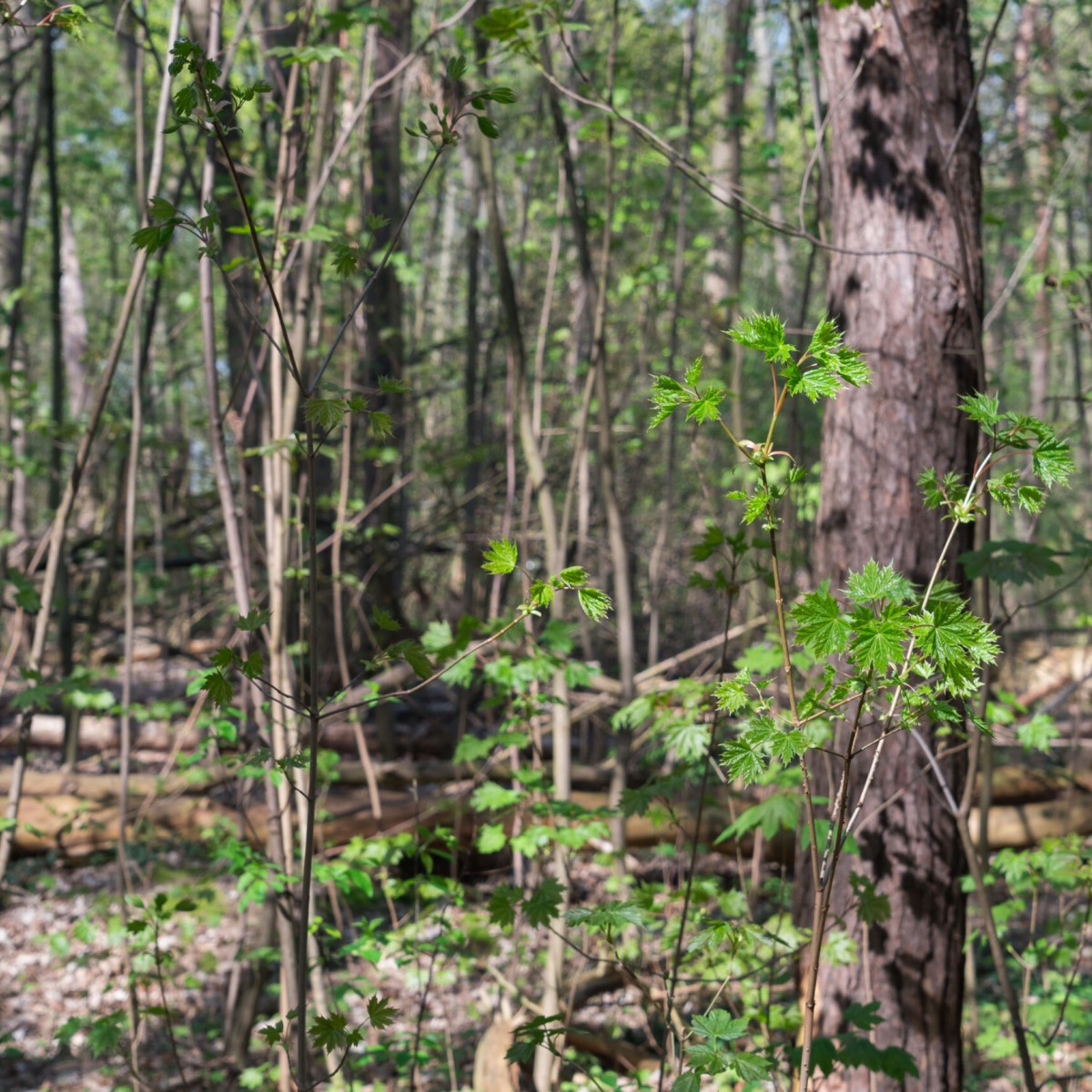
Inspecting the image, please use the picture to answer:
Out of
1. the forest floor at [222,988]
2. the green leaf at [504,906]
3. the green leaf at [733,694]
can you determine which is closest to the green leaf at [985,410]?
the green leaf at [733,694]

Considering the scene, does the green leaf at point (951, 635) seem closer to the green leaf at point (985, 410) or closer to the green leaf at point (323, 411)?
the green leaf at point (985, 410)

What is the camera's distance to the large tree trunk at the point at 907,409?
2.45 m

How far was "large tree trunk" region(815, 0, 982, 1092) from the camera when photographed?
8.02 feet

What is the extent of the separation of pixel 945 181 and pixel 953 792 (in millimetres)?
1653

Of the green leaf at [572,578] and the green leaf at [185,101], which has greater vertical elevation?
the green leaf at [185,101]

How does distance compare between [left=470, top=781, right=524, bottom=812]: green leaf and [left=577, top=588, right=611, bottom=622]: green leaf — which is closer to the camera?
[left=577, top=588, right=611, bottom=622]: green leaf

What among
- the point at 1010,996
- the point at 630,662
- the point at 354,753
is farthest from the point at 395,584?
the point at 1010,996

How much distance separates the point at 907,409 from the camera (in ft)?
8.22

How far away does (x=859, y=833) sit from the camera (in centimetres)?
250

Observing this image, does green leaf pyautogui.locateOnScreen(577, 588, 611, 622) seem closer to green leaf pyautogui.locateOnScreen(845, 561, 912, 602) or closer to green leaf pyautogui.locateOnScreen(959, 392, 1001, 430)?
green leaf pyautogui.locateOnScreen(845, 561, 912, 602)

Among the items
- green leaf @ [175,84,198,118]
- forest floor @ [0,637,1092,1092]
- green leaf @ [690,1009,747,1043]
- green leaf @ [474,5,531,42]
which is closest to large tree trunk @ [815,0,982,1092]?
forest floor @ [0,637,1092,1092]

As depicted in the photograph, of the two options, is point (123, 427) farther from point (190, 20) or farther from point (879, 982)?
point (879, 982)

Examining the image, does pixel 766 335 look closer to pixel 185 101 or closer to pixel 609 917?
pixel 185 101

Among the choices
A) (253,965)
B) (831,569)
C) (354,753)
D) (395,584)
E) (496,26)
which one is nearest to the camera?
(496,26)
